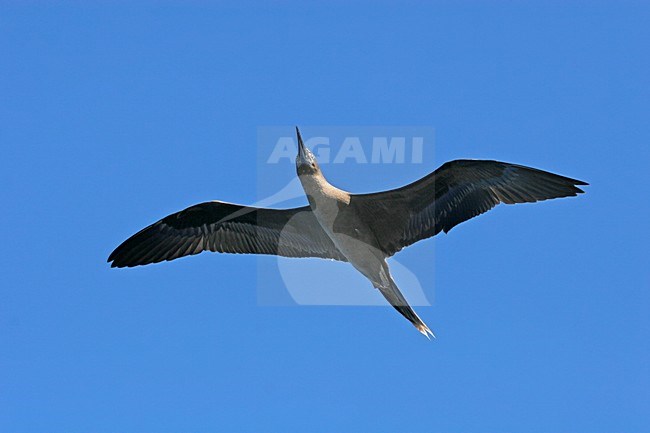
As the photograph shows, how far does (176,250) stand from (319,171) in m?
2.74

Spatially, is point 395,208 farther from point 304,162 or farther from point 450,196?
point 304,162

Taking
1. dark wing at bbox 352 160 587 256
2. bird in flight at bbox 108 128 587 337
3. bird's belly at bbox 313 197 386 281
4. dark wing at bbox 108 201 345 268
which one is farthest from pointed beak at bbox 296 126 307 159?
dark wing at bbox 108 201 345 268

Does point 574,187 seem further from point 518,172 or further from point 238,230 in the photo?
point 238,230

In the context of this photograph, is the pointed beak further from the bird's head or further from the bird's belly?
the bird's belly

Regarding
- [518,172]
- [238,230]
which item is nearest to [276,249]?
[238,230]

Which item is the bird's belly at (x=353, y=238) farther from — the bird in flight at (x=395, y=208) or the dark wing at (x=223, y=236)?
the dark wing at (x=223, y=236)

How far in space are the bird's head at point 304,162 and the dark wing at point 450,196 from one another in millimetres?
712

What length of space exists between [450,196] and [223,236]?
366 centimetres

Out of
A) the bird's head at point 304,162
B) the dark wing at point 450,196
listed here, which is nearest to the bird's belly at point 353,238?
the dark wing at point 450,196

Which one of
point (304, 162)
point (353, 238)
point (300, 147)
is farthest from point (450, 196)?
point (300, 147)

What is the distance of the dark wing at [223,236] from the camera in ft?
49.8

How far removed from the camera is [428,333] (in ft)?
47.1

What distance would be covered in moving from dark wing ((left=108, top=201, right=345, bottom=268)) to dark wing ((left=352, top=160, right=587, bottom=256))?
1.08 meters

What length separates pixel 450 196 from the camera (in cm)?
1419
